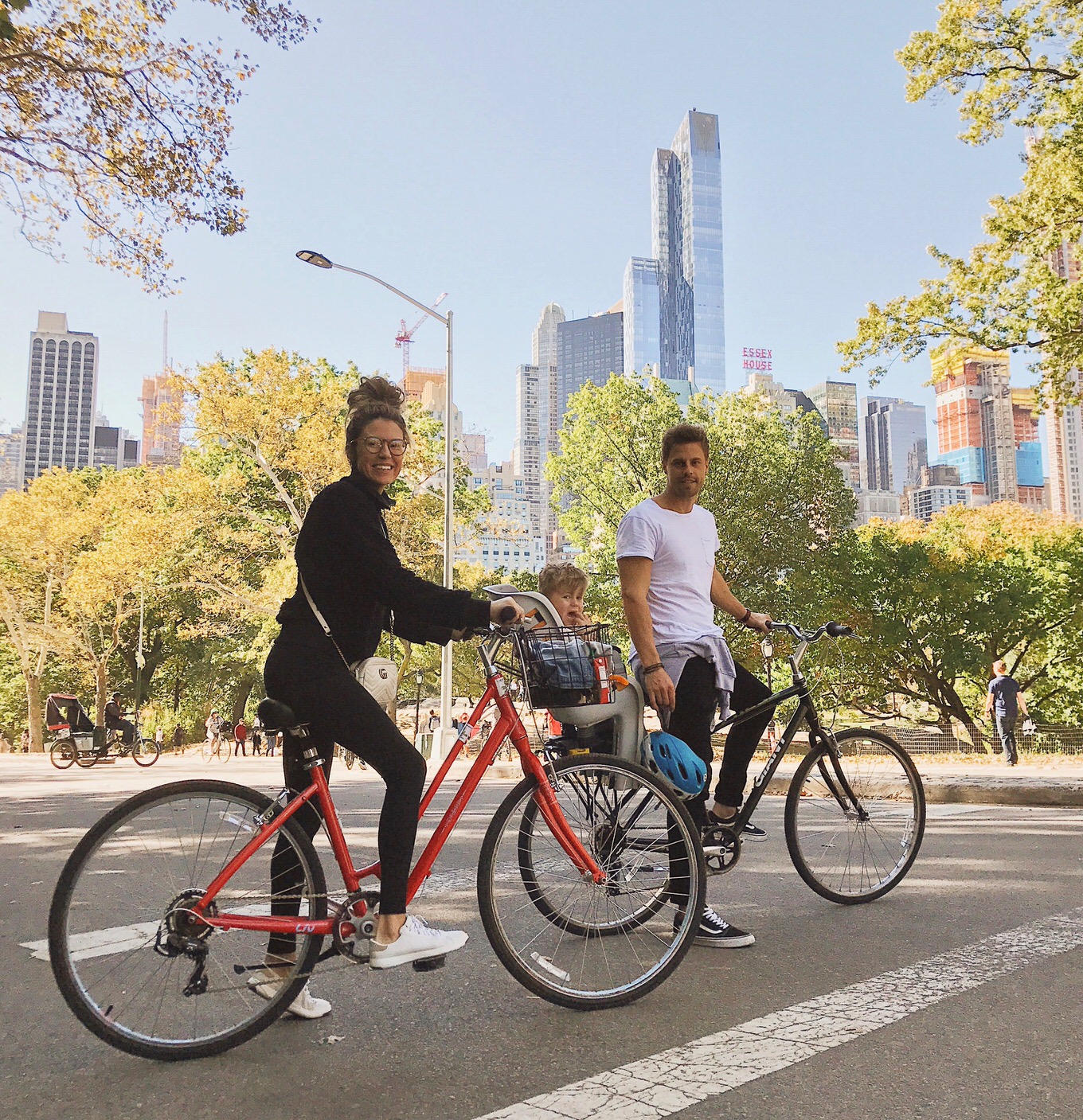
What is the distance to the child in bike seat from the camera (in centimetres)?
391

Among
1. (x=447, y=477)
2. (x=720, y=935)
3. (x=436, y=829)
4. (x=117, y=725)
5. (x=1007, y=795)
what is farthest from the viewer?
(x=117, y=725)

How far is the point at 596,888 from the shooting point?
3.75 m

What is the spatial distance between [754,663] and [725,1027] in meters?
32.7

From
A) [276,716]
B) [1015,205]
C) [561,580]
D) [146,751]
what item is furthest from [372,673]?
[146,751]

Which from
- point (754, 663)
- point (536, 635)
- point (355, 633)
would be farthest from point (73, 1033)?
point (754, 663)

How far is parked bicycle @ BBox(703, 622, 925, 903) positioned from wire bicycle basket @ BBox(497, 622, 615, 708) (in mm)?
1237

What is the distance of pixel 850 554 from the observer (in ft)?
107

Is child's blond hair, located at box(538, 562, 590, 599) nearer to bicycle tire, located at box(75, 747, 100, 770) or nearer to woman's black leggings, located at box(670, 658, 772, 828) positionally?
woman's black leggings, located at box(670, 658, 772, 828)

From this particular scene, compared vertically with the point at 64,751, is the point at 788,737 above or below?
above

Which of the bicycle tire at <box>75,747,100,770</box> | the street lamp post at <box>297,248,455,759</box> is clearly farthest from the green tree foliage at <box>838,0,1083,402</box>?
the bicycle tire at <box>75,747,100,770</box>

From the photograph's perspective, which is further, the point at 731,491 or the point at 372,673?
the point at 731,491

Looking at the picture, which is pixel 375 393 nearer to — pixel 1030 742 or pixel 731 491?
pixel 1030 742

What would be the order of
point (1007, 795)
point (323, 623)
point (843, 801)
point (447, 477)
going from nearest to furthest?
1. point (323, 623)
2. point (843, 801)
3. point (1007, 795)
4. point (447, 477)

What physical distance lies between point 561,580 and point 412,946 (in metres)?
2.29
